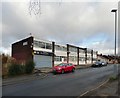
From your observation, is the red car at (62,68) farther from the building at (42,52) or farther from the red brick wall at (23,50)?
the red brick wall at (23,50)

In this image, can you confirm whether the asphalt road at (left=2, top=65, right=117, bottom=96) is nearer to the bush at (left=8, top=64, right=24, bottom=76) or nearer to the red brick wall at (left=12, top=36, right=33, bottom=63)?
the bush at (left=8, top=64, right=24, bottom=76)

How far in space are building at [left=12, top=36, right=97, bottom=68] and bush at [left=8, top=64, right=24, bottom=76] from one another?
311 inches

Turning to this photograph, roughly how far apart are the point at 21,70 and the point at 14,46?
24922mm

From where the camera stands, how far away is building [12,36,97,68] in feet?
131

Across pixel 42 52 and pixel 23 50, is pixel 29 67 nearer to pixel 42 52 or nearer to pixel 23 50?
pixel 42 52

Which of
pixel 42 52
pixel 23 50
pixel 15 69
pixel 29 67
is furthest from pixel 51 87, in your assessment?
pixel 23 50

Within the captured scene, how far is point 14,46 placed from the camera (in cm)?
4753

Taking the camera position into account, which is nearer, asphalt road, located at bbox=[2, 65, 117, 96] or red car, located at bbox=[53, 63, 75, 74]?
asphalt road, located at bbox=[2, 65, 117, 96]

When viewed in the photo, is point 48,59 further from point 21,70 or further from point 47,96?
point 47,96

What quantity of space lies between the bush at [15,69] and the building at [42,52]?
25.9 feet

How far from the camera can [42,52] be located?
138 ft

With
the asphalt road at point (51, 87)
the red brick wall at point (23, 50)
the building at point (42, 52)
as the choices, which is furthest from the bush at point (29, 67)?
the red brick wall at point (23, 50)

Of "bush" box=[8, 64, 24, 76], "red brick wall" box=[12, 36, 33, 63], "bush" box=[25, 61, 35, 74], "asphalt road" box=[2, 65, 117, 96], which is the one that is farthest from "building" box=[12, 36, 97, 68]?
"asphalt road" box=[2, 65, 117, 96]

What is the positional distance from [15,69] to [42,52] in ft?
63.4
